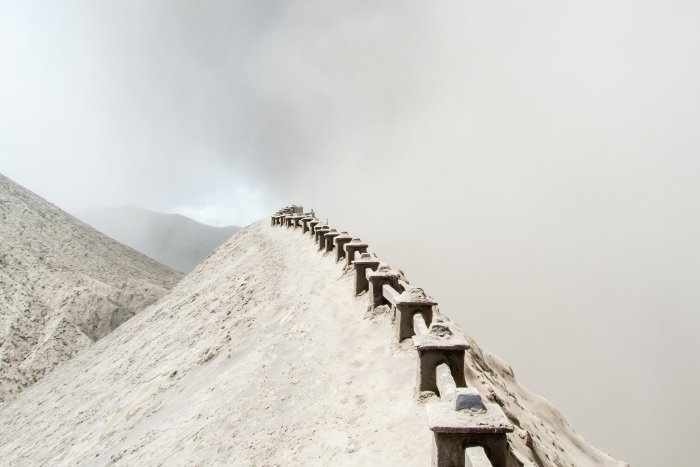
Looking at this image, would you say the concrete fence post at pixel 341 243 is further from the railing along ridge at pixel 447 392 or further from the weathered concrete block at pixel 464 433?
the weathered concrete block at pixel 464 433

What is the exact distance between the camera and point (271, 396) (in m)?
7.47

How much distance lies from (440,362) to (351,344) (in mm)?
2928

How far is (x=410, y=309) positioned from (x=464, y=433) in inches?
122

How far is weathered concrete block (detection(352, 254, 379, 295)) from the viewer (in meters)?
9.84

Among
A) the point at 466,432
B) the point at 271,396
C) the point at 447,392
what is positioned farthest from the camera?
the point at 271,396

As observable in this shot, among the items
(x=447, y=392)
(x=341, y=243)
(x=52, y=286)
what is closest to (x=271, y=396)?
(x=447, y=392)

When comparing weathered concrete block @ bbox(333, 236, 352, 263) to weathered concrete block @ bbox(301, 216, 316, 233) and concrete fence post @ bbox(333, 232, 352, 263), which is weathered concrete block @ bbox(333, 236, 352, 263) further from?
weathered concrete block @ bbox(301, 216, 316, 233)

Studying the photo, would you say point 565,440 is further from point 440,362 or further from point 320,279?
point 320,279

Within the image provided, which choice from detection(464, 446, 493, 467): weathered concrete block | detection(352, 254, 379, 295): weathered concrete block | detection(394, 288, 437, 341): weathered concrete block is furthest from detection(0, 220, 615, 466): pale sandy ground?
detection(464, 446, 493, 467): weathered concrete block

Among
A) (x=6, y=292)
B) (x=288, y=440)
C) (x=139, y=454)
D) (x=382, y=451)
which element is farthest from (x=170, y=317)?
(x=6, y=292)

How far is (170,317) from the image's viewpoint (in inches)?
798

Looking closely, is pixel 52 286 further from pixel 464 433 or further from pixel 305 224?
pixel 464 433

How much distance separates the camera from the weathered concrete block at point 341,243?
13.6 m

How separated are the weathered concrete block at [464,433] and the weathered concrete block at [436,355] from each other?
1.28 meters
